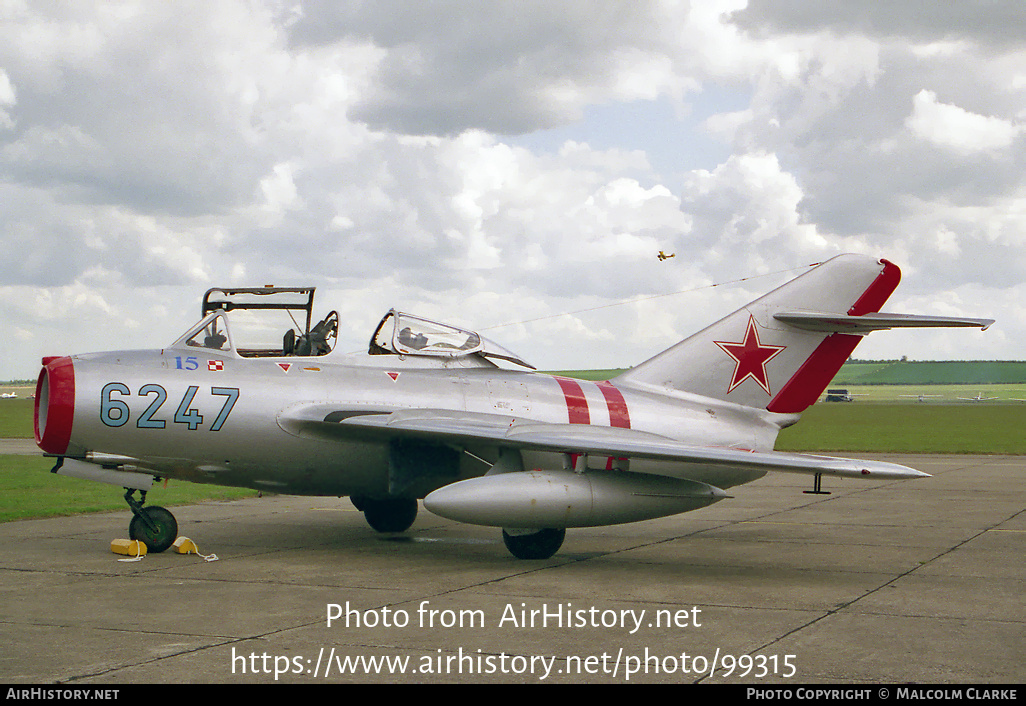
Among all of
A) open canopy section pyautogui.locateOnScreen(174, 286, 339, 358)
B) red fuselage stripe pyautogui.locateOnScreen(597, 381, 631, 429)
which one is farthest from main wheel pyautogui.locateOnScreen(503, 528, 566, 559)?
open canopy section pyautogui.locateOnScreen(174, 286, 339, 358)

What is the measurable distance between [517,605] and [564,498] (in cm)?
202

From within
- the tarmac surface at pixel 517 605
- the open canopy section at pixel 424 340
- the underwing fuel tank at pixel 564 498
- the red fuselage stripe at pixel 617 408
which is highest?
the open canopy section at pixel 424 340

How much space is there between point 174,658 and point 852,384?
8031 inches

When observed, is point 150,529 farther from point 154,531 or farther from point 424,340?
point 424,340

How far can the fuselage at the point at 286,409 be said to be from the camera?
1026 cm

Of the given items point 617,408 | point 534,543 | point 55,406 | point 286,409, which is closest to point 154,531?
point 55,406

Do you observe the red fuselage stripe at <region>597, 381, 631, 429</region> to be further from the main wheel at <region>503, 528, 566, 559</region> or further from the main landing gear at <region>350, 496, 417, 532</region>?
the main landing gear at <region>350, 496, 417, 532</region>

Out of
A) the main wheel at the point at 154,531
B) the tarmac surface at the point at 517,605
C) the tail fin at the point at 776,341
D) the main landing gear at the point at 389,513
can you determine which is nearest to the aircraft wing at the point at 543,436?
the tarmac surface at the point at 517,605

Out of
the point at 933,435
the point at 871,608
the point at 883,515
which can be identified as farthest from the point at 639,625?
the point at 933,435

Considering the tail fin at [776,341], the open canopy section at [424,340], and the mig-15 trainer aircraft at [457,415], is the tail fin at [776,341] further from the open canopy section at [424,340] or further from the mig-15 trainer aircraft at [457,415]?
the open canopy section at [424,340]

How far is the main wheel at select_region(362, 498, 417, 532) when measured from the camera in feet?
43.7

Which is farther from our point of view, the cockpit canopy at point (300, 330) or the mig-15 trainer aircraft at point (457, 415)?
the cockpit canopy at point (300, 330)

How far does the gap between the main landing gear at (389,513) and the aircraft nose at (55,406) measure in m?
4.18

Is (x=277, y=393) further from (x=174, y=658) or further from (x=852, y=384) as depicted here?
(x=852, y=384)
